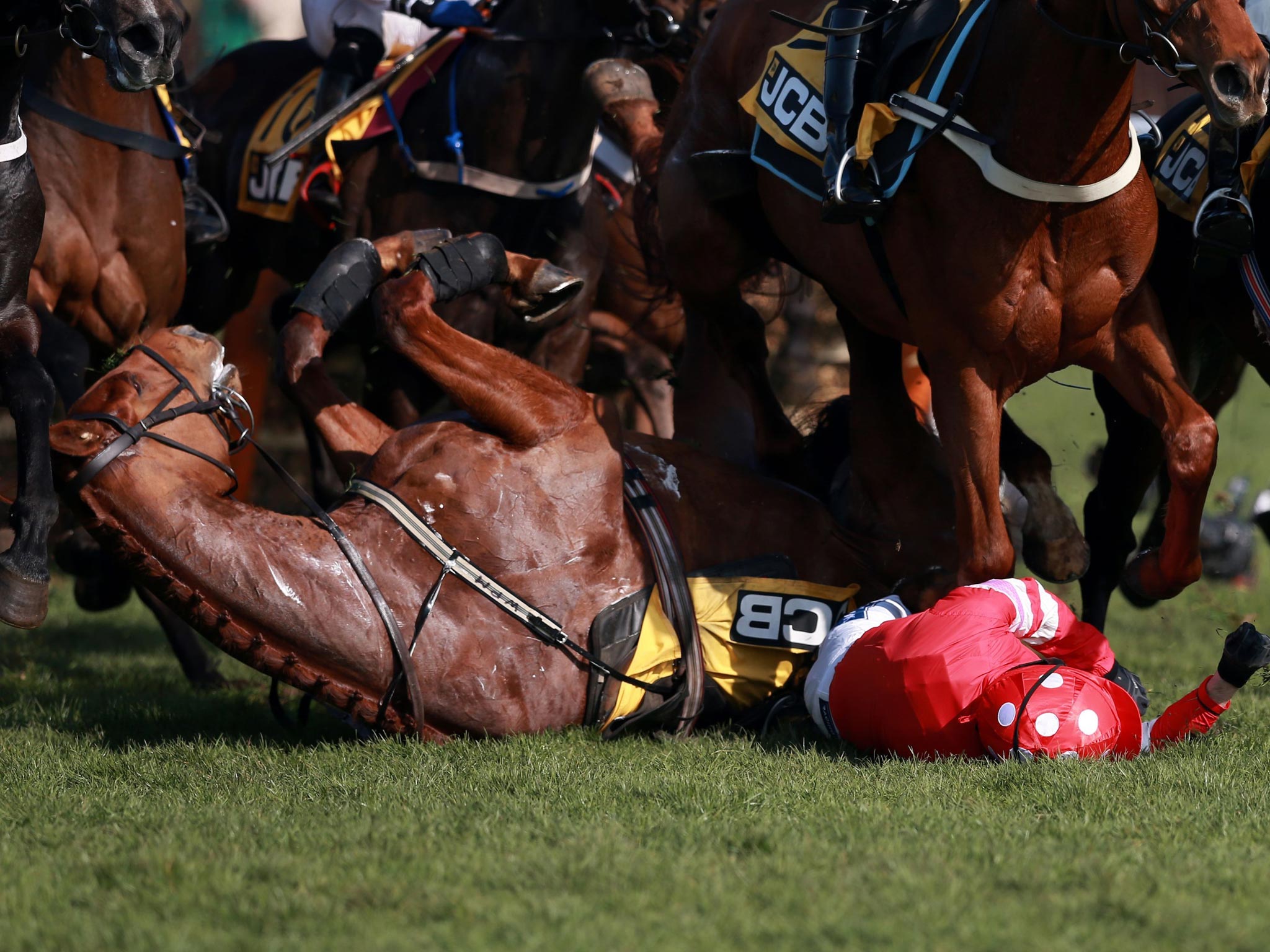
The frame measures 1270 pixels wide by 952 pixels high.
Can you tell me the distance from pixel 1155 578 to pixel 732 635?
1.26 metres

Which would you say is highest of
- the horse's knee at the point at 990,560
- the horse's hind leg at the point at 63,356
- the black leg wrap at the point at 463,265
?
the black leg wrap at the point at 463,265

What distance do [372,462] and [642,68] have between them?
272 cm

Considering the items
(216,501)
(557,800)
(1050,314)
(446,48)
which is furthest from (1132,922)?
(446,48)

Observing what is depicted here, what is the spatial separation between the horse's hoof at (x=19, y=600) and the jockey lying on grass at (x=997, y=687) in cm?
216

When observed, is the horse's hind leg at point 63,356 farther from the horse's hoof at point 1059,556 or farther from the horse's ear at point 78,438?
the horse's hoof at point 1059,556

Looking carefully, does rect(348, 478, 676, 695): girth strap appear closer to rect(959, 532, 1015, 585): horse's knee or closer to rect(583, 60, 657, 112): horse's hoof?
rect(959, 532, 1015, 585): horse's knee

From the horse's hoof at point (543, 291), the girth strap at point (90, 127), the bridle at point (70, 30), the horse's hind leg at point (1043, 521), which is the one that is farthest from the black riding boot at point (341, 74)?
the horse's hind leg at point (1043, 521)

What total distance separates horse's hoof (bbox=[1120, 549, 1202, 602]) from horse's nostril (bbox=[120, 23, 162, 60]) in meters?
3.09

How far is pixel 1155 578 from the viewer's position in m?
4.31

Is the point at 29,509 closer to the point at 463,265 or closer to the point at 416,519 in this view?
the point at 416,519

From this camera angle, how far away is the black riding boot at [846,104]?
419 cm

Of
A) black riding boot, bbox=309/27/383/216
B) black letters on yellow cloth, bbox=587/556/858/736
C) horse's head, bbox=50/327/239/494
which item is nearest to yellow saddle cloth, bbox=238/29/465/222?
black riding boot, bbox=309/27/383/216

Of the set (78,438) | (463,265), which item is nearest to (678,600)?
(463,265)

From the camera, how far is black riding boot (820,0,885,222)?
4188 mm
